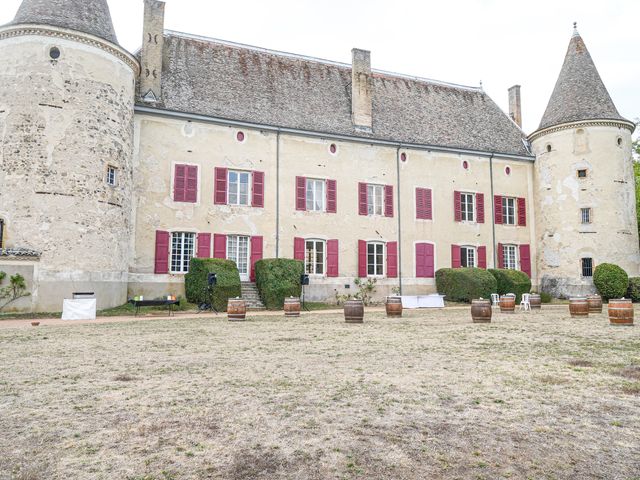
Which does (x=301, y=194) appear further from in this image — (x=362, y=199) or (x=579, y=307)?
(x=579, y=307)

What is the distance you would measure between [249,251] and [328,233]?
3701mm

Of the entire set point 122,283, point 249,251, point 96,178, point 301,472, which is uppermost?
point 96,178

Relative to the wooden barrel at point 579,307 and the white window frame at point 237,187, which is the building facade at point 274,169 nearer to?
the white window frame at point 237,187

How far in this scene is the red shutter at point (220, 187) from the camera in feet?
65.6

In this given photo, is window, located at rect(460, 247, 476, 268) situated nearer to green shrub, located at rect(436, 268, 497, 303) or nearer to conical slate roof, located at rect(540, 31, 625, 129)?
green shrub, located at rect(436, 268, 497, 303)

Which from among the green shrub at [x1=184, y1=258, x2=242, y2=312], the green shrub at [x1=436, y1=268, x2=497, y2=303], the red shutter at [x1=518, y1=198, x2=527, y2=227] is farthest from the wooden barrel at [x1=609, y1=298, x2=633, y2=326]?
the red shutter at [x1=518, y1=198, x2=527, y2=227]

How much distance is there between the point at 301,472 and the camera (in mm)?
3264

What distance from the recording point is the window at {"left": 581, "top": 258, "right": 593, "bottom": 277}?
23.6 m

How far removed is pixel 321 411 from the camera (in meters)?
4.54

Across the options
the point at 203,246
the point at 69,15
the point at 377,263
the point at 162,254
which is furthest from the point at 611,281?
the point at 69,15

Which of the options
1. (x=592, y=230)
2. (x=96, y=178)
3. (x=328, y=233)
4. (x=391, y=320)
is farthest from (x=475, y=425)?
(x=592, y=230)

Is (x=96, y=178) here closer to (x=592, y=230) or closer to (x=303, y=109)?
(x=303, y=109)

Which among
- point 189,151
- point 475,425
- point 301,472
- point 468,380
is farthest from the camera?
point 189,151

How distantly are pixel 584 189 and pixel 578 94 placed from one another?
16.2 feet
